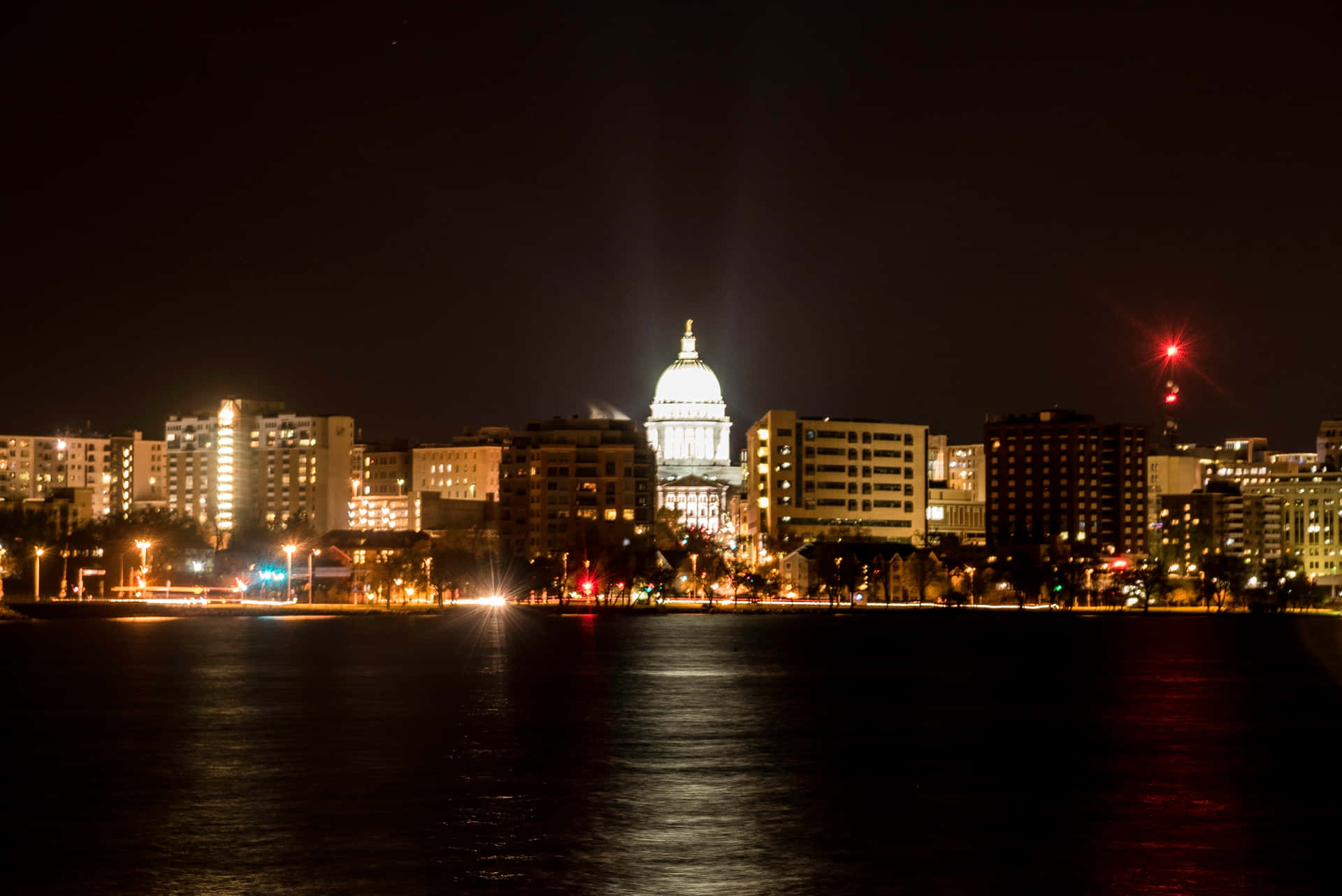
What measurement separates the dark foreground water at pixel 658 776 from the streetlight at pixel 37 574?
75.5 meters

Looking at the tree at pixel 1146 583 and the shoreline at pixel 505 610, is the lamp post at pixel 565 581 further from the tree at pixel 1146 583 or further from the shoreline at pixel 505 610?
the tree at pixel 1146 583

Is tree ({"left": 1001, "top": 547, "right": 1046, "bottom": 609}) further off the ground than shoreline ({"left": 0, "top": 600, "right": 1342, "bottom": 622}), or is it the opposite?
tree ({"left": 1001, "top": 547, "right": 1046, "bottom": 609})

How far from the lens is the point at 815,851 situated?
29250 millimetres

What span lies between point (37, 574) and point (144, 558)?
21542 mm

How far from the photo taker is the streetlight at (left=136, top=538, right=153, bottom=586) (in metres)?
167

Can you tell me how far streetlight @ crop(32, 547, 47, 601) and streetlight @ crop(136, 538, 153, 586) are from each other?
8.76 m

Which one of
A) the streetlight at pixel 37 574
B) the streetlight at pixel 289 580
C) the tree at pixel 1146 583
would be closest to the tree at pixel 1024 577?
the tree at pixel 1146 583

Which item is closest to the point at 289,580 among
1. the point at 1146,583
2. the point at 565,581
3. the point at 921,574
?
the point at 565,581

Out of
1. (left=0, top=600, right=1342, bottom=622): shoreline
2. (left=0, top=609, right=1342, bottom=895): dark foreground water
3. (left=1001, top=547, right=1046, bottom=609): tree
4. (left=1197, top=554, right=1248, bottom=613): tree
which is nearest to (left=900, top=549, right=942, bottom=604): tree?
(left=0, top=600, right=1342, bottom=622): shoreline

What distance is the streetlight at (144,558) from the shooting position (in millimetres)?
166625

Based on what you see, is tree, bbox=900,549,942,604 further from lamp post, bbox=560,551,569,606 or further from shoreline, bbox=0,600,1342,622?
lamp post, bbox=560,551,569,606

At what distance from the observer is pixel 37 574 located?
150 metres

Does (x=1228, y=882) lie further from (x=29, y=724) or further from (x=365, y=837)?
(x=29, y=724)

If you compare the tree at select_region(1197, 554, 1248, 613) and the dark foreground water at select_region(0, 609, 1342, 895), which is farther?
the tree at select_region(1197, 554, 1248, 613)
